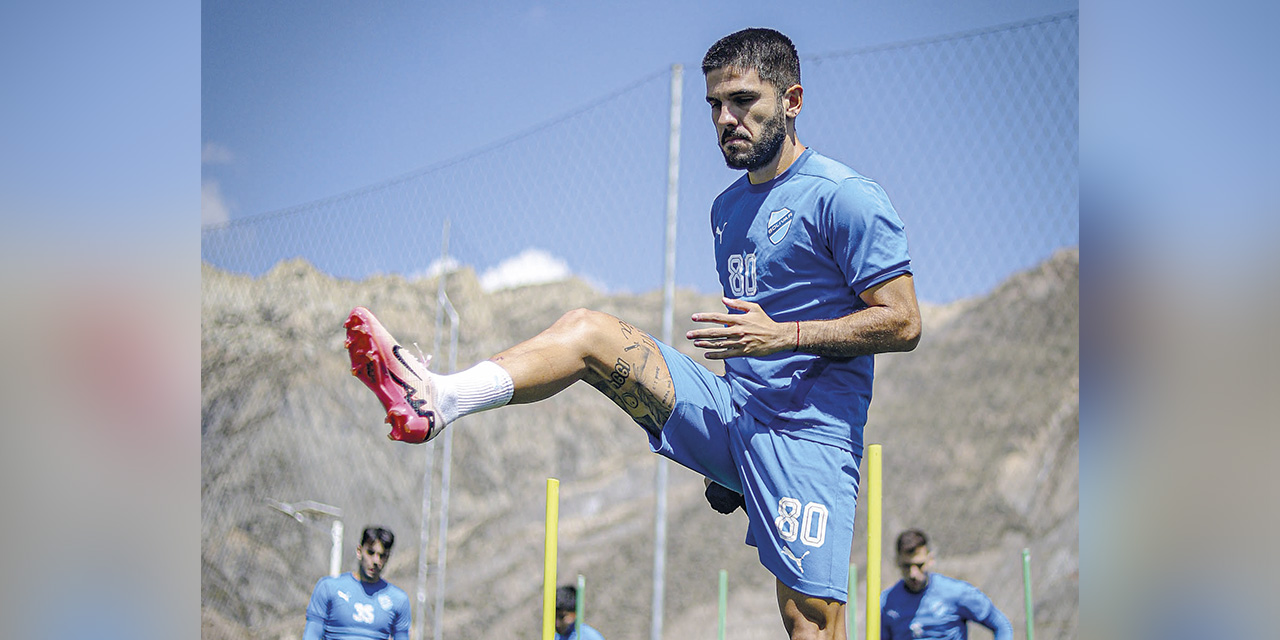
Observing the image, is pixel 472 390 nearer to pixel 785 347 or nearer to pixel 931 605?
pixel 785 347

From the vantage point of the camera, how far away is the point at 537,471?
48.1ft

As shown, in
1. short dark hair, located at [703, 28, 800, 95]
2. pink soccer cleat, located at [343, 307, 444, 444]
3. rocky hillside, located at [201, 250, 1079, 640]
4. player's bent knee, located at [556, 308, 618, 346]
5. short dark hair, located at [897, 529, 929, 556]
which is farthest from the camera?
rocky hillside, located at [201, 250, 1079, 640]

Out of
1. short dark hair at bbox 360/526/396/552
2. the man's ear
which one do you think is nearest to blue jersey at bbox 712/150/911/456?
the man's ear

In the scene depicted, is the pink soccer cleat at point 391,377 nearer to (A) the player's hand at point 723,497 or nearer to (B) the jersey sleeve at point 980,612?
(A) the player's hand at point 723,497

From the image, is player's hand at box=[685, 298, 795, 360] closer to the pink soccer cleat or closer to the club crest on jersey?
the club crest on jersey

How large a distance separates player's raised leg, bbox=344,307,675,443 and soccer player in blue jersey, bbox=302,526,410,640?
426cm

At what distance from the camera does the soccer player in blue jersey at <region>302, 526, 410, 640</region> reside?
6.30m

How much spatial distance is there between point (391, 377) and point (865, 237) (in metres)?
1.10

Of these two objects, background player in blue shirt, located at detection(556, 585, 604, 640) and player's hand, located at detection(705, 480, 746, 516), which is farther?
background player in blue shirt, located at detection(556, 585, 604, 640)

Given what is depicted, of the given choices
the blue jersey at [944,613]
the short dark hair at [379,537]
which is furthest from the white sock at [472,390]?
the short dark hair at [379,537]

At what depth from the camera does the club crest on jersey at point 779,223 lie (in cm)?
255

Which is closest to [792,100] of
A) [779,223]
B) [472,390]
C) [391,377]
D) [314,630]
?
[779,223]
